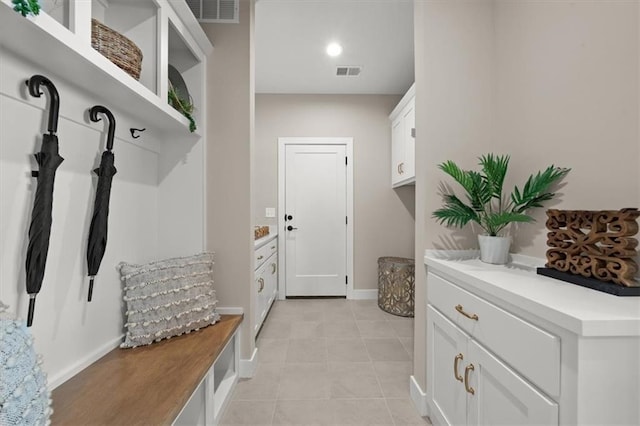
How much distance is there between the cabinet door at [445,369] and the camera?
3.84 feet

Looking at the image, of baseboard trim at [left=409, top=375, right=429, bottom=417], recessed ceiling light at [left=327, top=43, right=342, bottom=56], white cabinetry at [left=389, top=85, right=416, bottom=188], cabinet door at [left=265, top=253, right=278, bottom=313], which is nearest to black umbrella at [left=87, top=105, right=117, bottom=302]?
baseboard trim at [left=409, top=375, right=429, bottom=417]

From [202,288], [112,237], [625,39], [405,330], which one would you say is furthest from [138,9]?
[405,330]

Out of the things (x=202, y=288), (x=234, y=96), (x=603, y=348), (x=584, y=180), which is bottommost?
(x=202, y=288)

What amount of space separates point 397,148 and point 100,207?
2.95 metres

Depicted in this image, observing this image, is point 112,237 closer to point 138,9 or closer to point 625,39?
point 138,9

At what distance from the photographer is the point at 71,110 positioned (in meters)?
1.14

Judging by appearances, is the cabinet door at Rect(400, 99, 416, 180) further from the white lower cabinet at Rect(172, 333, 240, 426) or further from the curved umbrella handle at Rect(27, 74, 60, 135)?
the curved umbrella handle at Rect(27, 74, 60, 135)

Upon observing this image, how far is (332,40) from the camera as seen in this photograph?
2559 millimetres

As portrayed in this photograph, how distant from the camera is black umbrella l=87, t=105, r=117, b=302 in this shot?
1195 mm

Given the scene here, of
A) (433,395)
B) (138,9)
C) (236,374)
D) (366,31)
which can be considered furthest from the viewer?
(366,31)

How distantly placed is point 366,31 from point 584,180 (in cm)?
205

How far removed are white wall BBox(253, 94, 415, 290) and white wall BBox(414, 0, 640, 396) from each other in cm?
200

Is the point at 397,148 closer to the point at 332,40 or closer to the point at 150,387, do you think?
the point at 332,40

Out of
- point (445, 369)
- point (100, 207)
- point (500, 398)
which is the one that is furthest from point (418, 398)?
point (100, 207)
